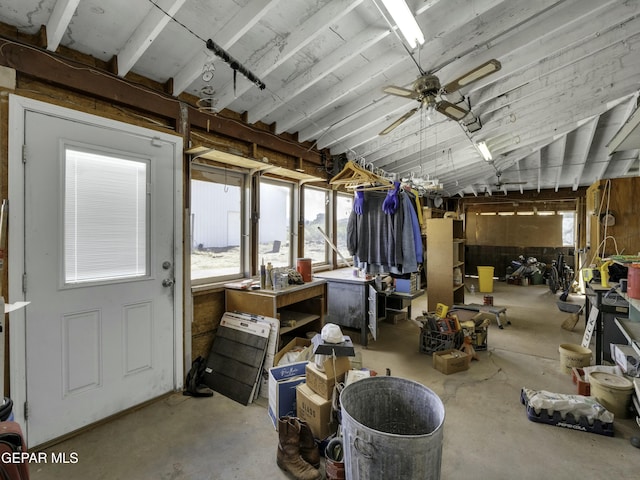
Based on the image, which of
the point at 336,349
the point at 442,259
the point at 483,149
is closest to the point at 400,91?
the point at 336,349

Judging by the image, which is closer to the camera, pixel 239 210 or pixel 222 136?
pixel 222 136

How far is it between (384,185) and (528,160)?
4.95 metres

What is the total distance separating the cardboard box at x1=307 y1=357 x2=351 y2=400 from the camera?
2.06 metres

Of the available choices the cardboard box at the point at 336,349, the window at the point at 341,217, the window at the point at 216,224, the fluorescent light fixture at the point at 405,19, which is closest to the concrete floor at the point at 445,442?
the cardboard box at the point at 336,349

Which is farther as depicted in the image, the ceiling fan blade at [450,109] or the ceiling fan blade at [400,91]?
the ceiling fan blade at [450,109]

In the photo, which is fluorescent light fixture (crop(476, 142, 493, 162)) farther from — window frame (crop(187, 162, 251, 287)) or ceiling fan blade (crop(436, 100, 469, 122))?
window frame (crop(187, 162, 251, 287))

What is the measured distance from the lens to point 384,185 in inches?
137

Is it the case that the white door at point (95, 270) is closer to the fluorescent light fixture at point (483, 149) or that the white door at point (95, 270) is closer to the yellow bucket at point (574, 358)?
the yellow bucket at point (574, 358)

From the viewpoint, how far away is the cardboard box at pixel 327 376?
2.06 metres

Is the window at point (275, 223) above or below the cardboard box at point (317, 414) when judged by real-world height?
above

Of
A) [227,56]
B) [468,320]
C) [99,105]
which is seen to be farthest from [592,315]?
[99,105]

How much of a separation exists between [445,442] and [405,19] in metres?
2.74

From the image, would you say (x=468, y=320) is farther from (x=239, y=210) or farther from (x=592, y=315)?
(x=239, y=210)

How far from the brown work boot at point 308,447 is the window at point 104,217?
1695 millimetres
